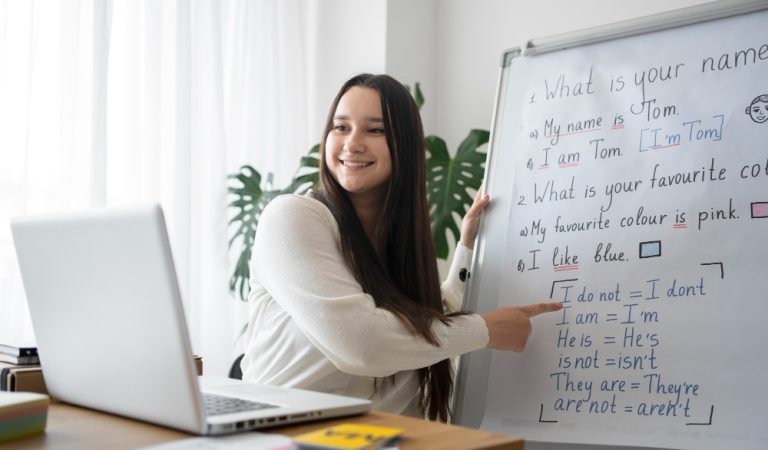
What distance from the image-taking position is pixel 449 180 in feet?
9.81

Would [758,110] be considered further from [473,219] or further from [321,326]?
[321,326]

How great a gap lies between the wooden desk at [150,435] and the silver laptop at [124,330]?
2cm

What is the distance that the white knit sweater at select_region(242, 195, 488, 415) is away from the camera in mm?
1429

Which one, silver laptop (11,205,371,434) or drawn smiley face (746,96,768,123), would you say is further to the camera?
drawn smiley face (746,96,768,123)

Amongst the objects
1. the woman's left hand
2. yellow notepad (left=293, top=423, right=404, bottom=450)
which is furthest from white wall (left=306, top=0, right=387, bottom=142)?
yellow notepad (left=293, top=423, right=404, bottom=450)

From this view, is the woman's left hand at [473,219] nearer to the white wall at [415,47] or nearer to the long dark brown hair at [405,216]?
the long dark brown hair at [405,216]

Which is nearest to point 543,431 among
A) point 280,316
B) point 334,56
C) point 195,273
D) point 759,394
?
point 759,394

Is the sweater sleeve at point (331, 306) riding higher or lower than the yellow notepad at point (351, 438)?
higher

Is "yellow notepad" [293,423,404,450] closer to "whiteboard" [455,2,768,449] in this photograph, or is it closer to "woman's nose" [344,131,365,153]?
"whiteboard" [455,2,768,449]

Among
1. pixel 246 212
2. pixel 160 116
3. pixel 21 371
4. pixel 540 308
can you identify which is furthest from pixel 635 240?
pixel 160 116

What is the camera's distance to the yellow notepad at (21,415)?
3.25 ft

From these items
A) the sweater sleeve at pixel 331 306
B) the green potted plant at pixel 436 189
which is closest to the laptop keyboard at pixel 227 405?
the sweater sleeve at pixel 331 306

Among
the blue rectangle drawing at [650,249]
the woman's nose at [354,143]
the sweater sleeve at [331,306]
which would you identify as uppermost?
the woman's nose at [354,143]

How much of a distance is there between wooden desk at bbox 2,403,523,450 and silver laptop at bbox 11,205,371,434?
0.02 metres
